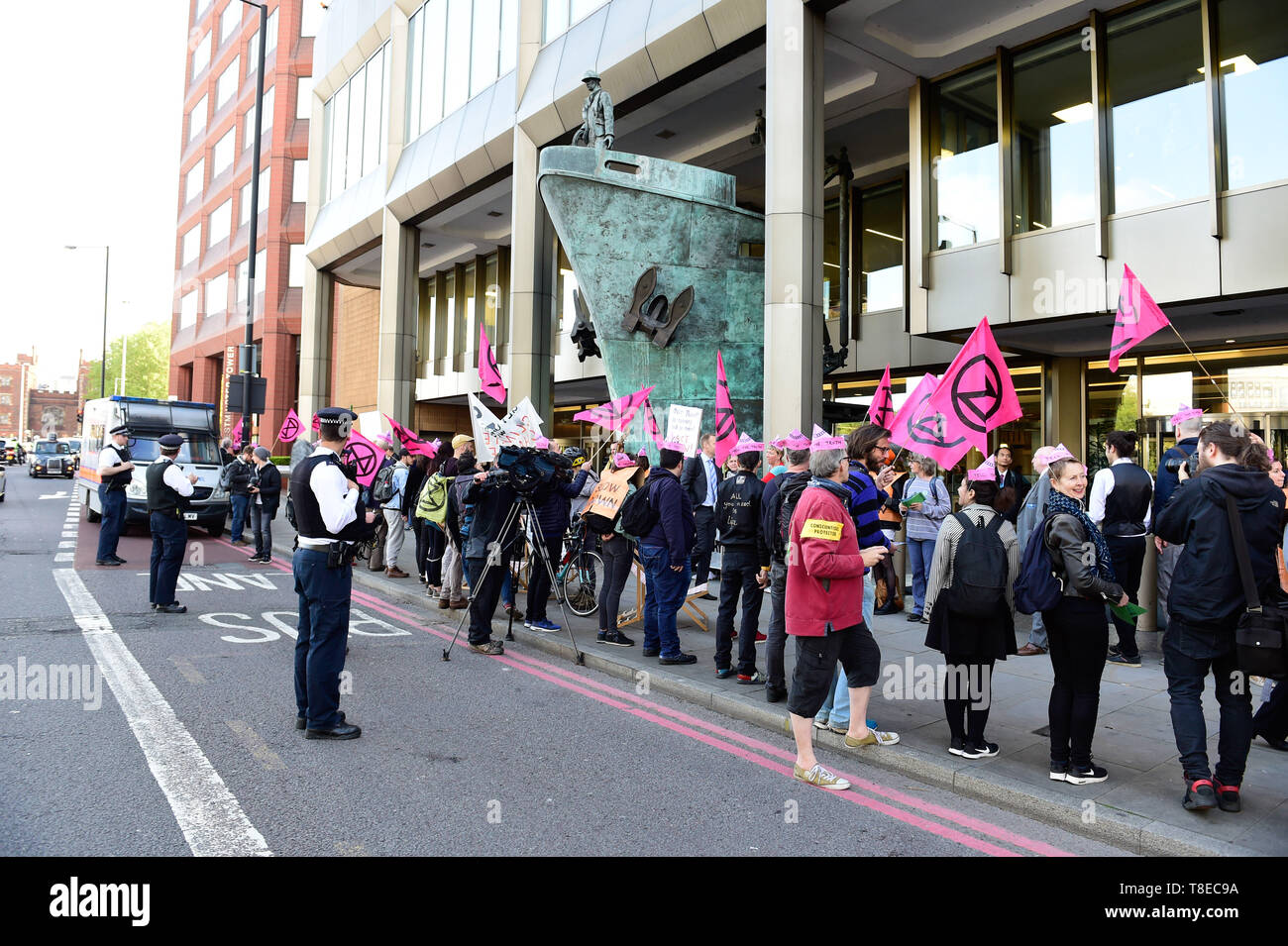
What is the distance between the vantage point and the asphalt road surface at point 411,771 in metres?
3.99

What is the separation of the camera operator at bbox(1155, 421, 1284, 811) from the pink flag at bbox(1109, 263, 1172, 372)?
2.72 metres

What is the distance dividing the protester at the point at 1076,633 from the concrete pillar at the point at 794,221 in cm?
814

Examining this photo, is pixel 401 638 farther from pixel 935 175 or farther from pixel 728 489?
pixel 935 175

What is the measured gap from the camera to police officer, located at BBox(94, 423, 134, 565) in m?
12.8

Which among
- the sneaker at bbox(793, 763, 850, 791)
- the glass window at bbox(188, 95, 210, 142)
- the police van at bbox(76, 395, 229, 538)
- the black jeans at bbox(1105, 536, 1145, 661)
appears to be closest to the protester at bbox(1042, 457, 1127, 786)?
the sneaker at bbox(793, 763, 850, 791)

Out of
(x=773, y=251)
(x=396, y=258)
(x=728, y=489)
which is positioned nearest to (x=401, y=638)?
(x=728, y=489)

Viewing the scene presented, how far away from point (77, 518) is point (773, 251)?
18.2 metres

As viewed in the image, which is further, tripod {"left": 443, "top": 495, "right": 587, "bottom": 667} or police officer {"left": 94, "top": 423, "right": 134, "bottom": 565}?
police officer {"left": 94, "top": 423, "right": 134, "bottom": 565}

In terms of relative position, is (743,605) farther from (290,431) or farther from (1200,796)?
(290,431)

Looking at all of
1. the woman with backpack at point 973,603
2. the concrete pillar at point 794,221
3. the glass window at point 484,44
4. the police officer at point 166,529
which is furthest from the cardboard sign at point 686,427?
the glass window at point 484,44

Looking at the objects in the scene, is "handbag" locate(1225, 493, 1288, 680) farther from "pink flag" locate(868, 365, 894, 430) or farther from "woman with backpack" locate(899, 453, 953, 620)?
"woman with backpack" locate(899, 453, 953, 620)

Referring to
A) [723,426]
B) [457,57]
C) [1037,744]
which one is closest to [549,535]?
[723,426]

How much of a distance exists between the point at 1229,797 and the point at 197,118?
60.3 meters
